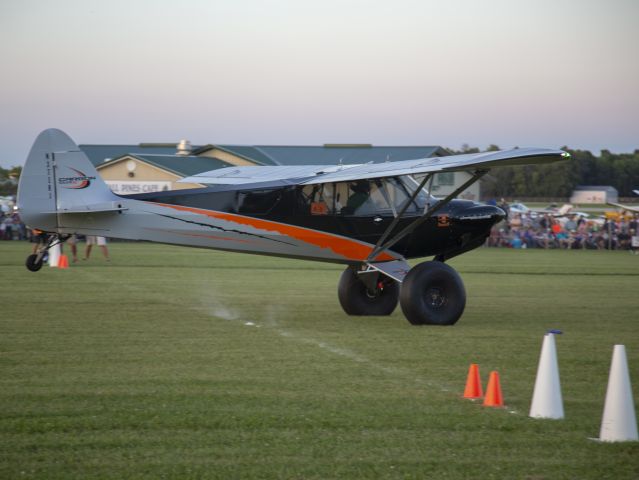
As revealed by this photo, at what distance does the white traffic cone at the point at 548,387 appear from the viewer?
7820 mm

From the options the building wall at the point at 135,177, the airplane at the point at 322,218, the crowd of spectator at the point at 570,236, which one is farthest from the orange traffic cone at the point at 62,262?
the building wall at the point at 135,177

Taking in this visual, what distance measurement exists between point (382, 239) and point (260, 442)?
313 inches

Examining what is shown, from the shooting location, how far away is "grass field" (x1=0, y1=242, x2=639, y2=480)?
666 centimetres

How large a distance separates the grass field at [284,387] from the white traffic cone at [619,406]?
17cm

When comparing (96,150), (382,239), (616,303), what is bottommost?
(616,303)

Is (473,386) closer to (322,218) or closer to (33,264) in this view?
(322,218)

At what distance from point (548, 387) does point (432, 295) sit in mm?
6172

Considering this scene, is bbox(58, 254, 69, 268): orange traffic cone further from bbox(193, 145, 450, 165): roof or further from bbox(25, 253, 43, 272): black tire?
bbox(193, 145, 450, 165): roof

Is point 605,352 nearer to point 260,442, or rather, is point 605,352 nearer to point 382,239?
point 382,239

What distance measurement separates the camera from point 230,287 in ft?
67.4

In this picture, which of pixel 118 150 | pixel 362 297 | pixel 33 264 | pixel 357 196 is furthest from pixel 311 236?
pixel 118 150

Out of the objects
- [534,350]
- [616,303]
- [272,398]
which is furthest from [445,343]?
[616,303]

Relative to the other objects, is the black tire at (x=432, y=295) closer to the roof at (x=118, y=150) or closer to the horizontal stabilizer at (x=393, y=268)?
the horizontal stabilizer at (x=393, y=268)

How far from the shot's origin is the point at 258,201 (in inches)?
569
